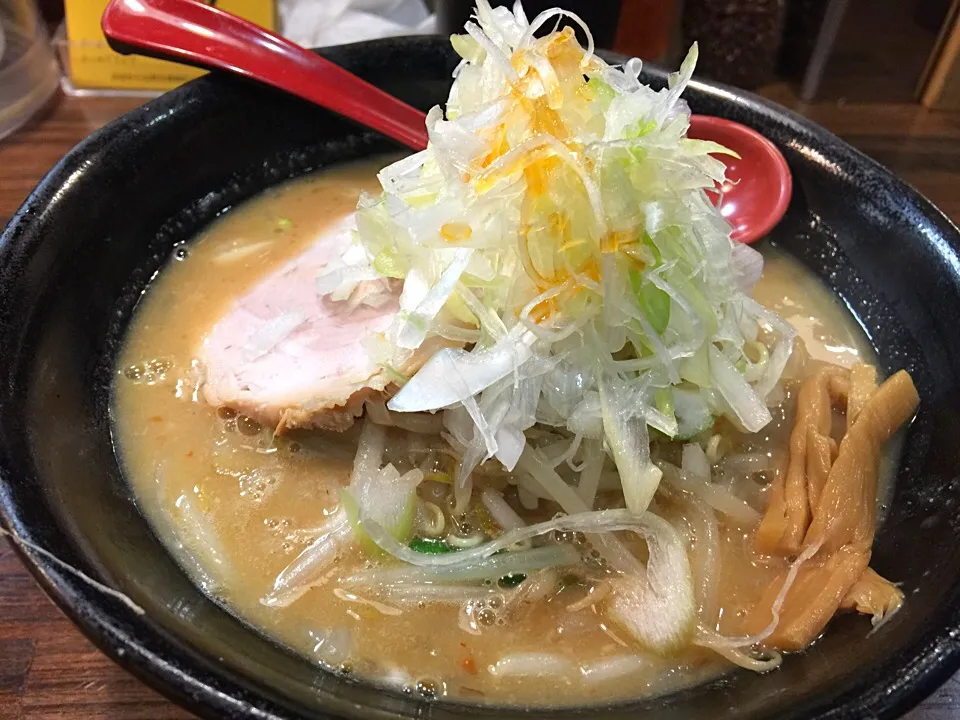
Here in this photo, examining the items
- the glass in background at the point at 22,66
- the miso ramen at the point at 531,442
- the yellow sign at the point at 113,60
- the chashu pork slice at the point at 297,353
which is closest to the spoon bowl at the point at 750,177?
the miso ramen at the point at 531,442

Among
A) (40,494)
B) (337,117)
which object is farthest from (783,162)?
(40,494)

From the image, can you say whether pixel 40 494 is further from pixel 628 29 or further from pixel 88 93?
pixel 628 29

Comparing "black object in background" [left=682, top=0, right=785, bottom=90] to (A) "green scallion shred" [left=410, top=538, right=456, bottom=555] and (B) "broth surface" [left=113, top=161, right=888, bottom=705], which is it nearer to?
(B) "broth surface" [left=113, top=161, right=888, bottom=705]

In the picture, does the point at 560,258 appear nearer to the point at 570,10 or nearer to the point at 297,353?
the point at 297,353

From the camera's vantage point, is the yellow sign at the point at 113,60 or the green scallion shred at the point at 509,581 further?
the yellow sign at the point at 113,60

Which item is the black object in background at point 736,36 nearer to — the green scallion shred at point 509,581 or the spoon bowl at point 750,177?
the spoon bowl at point 750,177

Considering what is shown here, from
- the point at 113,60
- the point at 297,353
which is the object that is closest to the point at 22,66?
the point at 113,60

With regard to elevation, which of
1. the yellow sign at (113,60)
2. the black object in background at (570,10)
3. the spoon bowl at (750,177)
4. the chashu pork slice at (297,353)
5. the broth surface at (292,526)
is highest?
the black object in background at (570,10)
